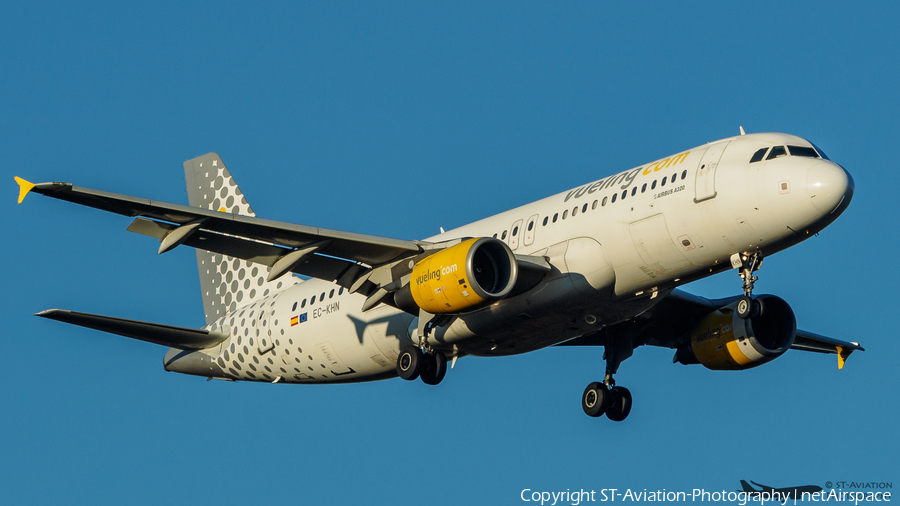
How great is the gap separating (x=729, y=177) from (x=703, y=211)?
Result: 3.19ft

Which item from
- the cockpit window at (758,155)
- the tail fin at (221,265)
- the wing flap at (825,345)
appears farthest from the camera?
the tail fin at (221,265)

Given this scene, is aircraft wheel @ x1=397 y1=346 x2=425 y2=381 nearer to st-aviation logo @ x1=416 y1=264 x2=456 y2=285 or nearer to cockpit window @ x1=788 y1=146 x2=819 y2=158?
st-aviation logo @ x1=416 y1=264 x2=456 y2=285

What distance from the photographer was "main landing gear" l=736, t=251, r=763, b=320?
1053 inches

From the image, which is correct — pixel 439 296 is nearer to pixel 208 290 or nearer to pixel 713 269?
pixel 713 269

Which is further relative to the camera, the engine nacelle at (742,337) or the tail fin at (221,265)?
the tail fin at (221,265)

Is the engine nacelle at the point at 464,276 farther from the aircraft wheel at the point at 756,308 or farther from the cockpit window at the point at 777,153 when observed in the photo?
the cockpit window at the point at 777,153

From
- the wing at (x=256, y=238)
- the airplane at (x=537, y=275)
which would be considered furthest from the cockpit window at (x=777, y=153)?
the wing at (x=256, y=238)

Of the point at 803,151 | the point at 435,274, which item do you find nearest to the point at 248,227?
the point at 435,274

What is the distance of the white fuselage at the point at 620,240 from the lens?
84.8 ft

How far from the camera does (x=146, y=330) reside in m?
33.0

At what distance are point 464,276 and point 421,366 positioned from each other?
164 inches

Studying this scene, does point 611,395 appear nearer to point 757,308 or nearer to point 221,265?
point 757,308

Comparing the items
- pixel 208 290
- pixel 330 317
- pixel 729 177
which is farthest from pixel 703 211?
pixel 208 290

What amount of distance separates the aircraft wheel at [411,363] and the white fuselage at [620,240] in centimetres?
69
